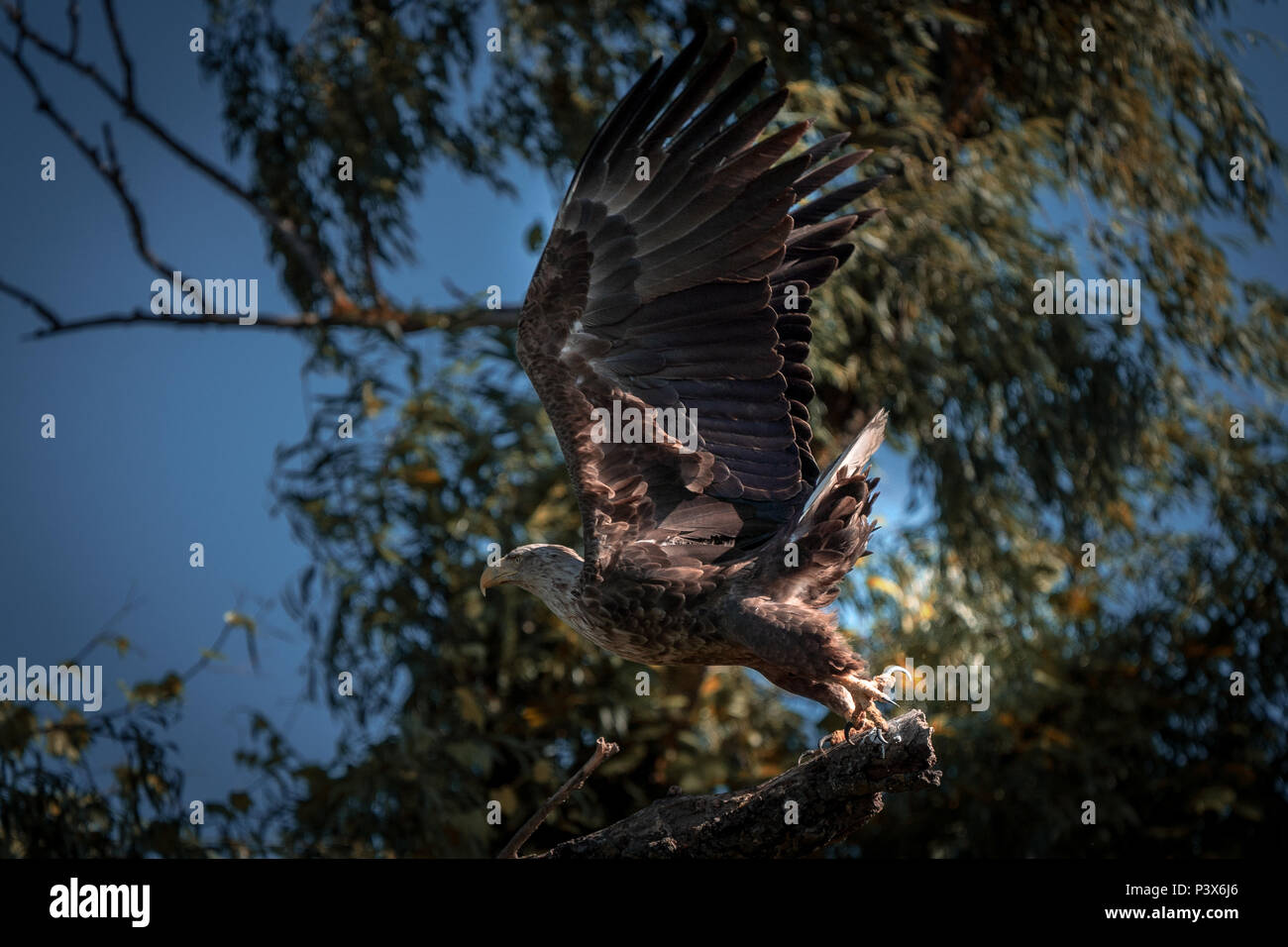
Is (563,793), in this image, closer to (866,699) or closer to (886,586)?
(866,699)

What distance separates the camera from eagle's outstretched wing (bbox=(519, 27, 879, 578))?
3465 millimetres

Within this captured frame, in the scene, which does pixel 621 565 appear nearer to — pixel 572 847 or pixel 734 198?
pixel 572 847

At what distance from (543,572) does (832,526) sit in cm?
88

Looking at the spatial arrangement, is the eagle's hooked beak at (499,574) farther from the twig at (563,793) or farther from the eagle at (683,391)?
the twig at (563,793)

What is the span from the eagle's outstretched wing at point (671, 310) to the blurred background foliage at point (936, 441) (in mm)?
2848

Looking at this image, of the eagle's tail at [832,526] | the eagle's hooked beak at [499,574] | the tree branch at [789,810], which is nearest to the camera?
the tree branch at [789,810]

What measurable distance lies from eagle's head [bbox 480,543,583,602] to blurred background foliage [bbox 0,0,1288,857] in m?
2.39

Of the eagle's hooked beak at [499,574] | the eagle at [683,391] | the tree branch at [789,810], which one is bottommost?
the tree branch at [789,810]

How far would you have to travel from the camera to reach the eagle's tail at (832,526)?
134 inches

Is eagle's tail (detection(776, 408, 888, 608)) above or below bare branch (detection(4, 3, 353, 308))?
below

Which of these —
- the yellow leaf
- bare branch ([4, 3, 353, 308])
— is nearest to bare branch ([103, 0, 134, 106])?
bare branch ([4, 3, 353, 308])

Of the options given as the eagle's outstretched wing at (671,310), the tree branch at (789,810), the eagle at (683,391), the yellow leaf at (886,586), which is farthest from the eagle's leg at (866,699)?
the yellow leaf at (886,586)

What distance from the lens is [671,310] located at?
3611mm

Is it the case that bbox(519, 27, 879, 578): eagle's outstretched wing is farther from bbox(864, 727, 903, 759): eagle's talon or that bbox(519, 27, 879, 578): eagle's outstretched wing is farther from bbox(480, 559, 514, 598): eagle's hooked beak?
bbox(864, 727, 903, 759): eagle's talon
